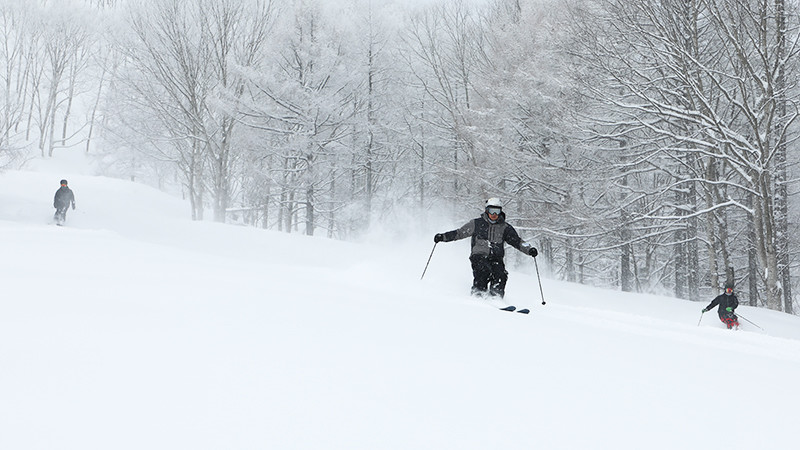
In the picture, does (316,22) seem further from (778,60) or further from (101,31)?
(101,31)

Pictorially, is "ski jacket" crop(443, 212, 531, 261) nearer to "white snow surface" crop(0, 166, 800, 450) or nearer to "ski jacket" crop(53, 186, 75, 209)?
"white snow surface" crop(0, 166, 800, 450)

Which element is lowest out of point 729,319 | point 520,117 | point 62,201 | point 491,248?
point 729,319

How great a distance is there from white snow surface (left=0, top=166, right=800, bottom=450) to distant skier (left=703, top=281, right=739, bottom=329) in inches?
179

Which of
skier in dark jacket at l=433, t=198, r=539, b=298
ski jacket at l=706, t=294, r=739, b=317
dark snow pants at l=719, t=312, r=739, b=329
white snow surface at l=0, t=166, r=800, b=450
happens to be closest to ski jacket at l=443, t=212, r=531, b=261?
skier in dark jacket at l=433, t=198, r=539, b=298

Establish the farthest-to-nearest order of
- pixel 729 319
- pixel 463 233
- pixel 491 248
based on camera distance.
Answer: pixel 729 319 < pixel 463 233 < pixel 491 248

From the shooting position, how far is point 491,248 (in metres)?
7.35

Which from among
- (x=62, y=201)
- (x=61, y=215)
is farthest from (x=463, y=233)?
(x=61, y=215)

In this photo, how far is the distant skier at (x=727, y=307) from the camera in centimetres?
902

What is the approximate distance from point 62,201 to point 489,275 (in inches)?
606

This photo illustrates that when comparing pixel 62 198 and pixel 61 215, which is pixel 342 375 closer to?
pixel 62 198

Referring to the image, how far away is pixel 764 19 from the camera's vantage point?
8820mm

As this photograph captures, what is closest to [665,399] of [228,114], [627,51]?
[627,51]

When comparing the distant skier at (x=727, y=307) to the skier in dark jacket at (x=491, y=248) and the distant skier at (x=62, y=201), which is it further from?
the distant skier at (x=62, y=201)

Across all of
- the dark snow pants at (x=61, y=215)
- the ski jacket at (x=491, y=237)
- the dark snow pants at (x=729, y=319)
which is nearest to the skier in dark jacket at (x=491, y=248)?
the ski jacket at (x=491, y=237)
